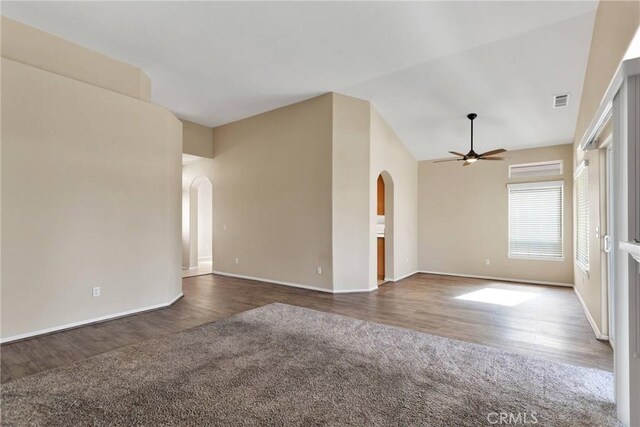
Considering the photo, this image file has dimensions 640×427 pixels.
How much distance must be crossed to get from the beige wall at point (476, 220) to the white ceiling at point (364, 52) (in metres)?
1.07

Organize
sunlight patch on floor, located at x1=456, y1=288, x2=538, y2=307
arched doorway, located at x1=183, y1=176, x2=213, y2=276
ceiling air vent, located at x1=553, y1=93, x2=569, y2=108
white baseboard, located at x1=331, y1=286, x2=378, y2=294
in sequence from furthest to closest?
arched doorway, located at x1=183, y1=176, x2=213, y2=276, white baseboard, located at x1=331, y1=286, x2=378, y2=294, sunlight patch on floor, located at x1=456, y1=288, x2=538, y2=307, ceiling air vent, located at x1=553, y1=93, x2=569, y2=108

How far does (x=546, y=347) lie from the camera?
319cm

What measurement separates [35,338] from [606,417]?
5065mm

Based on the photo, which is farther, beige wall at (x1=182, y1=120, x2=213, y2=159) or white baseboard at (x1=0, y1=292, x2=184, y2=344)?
beige wall at (x1=182, y1=120, x2=213, y2=159)

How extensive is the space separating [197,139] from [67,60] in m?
3.38

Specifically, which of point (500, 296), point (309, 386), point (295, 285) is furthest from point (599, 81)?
point (295, 285)

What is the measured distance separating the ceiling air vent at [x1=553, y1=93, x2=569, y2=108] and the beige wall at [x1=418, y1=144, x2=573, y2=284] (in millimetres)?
1791

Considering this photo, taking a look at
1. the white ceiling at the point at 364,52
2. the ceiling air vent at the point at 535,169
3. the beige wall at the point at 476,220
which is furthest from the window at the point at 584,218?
the ceiling air vent at the point at 535,169

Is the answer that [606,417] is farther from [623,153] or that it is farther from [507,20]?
[507,20]

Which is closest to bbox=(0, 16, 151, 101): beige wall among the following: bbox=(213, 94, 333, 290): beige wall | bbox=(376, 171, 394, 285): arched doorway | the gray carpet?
bbox=(213, 94, 333, 290): beige wall

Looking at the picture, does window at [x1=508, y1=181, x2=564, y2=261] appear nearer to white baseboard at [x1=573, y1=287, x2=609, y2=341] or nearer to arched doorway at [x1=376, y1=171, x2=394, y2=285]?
white baseboard at [x1=573, y1=287, x2=609, y2=341]

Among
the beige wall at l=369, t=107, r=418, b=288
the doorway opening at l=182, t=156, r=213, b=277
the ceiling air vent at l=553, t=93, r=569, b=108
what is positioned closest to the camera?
the ceiling air vent at l=553, t=93, r=569, b=108

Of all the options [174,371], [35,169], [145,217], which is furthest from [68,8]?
[174,371]

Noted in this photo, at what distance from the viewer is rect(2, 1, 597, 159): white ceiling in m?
3.38
